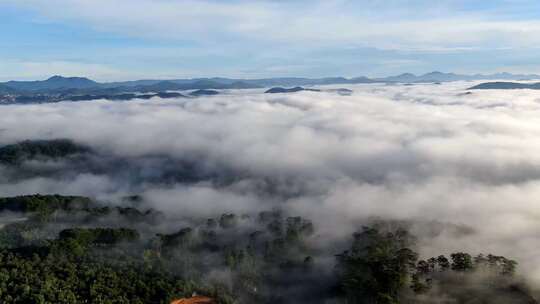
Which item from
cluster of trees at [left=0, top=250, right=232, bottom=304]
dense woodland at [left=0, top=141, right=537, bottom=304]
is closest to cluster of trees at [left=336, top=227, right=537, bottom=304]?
dense woodland at [left=0, top=141, right=537, bottom=304]

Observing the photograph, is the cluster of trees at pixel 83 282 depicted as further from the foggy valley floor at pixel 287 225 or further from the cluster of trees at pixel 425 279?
the cluster of trees at pixel 425 279

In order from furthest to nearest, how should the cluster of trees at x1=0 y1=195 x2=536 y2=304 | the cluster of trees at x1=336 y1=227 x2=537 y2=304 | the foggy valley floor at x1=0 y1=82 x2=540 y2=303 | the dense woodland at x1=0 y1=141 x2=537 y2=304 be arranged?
the foggy valley floor at x1=0 y1=82 x2=540 y2=303
the cluster of trees at x1=336 y1=227 x2=537 y2=304
the dense woodland at x1=0 y1=141 x2=537 y2=304
the cluster of trees at x1=0 y1=195 x2=536 y2=304

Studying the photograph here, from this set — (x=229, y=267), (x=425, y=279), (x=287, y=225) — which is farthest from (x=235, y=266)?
(x=425, y=279)

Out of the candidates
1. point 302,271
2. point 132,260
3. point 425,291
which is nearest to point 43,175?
point 132,260

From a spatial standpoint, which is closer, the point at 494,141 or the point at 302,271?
the point at 302,271

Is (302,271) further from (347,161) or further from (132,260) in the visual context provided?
(347,161)

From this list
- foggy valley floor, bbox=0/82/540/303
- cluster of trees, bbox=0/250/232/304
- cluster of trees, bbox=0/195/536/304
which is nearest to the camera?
cluster of trees, bbox=0/250/232/304

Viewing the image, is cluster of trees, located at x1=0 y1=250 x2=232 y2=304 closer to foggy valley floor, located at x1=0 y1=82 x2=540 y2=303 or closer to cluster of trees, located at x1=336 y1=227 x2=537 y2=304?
foggy valley floor, located at x1=0 y1=82 x2=540 y2=303

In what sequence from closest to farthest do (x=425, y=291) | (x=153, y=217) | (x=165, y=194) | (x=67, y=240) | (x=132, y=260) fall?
(x=425, y=291)
(x=132, y=260)
(x=67, y=240)
(x=153, y=217)
(x=165, y=194)

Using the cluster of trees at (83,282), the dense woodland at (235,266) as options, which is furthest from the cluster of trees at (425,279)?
the cluster of trees at (83,282)
